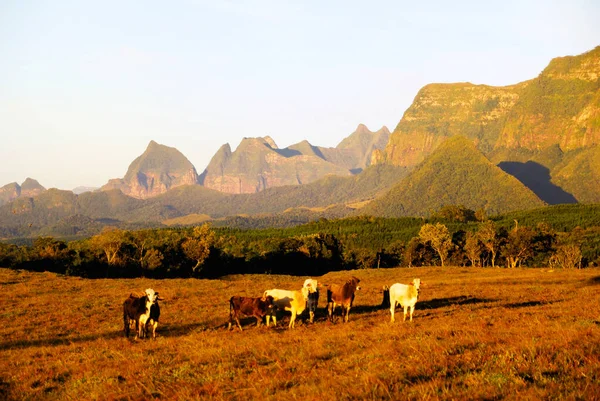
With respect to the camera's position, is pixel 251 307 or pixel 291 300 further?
pixel 291 300

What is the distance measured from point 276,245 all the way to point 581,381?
10745 cm

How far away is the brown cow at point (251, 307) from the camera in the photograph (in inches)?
915

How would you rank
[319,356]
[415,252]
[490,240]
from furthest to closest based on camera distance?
[415,252] → [490,240] → [319,356]

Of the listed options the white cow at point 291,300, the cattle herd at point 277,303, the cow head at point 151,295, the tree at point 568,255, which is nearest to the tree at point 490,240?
the tree at point 568,255

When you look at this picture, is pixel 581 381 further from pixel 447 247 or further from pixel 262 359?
pixel 447 247

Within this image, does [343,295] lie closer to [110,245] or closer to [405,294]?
[405,294]

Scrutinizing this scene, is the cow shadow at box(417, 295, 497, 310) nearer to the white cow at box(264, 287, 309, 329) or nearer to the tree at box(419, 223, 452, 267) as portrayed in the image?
the white cow at box(264, 287, 309, 329)

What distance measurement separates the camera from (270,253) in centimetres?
11312

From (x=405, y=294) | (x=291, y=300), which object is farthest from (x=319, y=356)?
(x=405, y=294)

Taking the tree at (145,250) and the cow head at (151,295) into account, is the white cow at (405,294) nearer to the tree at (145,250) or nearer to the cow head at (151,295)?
the cow head at (151,295)

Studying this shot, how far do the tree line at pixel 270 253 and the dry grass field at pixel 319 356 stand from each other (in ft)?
193

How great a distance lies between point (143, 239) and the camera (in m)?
98.0

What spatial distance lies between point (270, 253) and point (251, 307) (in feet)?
296

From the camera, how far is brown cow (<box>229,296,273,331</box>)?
76.2 ft
